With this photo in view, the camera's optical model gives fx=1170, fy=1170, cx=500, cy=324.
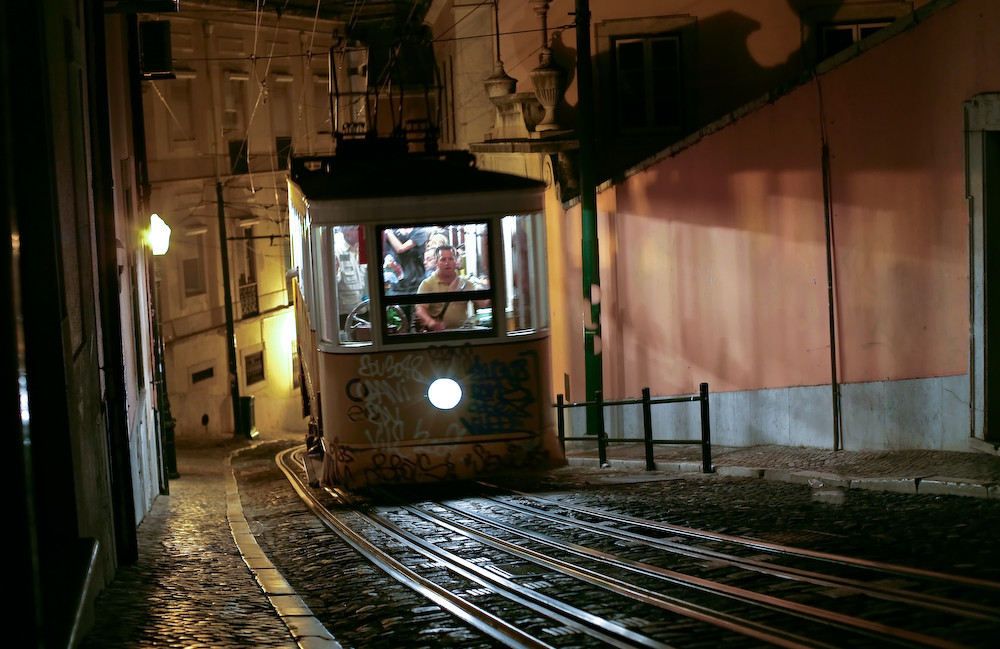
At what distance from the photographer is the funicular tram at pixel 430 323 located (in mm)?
10227

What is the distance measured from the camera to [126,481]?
27.2 feet

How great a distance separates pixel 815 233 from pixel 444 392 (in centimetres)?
438

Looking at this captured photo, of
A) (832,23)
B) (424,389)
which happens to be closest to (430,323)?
(424,389)

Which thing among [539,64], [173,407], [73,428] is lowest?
[173,407]

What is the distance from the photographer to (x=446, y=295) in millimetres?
10297

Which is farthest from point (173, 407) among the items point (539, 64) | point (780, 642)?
point (780, 642)

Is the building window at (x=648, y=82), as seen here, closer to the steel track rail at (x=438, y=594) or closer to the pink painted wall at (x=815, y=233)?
the pink painted wall at (x=815, y=233)

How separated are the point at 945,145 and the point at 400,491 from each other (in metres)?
5.99

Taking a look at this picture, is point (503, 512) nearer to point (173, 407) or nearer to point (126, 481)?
point (126, 481)

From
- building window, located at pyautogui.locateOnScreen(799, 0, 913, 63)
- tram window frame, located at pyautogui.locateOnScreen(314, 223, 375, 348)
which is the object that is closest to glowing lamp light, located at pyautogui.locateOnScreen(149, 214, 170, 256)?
tram window frame, located at pyautogui.locateOnScreen(314, 223, 375, 348)

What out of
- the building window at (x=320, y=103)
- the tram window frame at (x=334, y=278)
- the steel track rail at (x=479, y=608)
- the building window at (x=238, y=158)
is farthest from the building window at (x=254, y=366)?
the steel track rail at (x=479, y=608)

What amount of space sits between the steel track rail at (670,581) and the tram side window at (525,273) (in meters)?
1.88

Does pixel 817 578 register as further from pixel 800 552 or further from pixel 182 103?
pixel 182 103

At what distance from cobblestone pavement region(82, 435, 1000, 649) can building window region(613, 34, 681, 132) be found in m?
7.60
